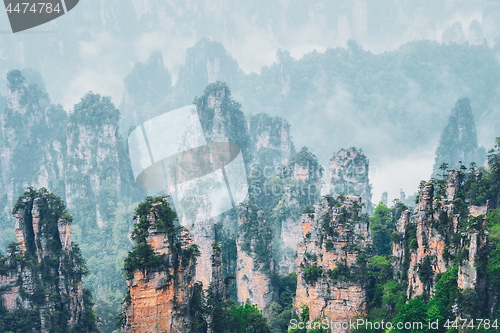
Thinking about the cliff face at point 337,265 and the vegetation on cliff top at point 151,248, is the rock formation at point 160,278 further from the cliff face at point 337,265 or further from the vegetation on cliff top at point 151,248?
the cliff face at point 337,265

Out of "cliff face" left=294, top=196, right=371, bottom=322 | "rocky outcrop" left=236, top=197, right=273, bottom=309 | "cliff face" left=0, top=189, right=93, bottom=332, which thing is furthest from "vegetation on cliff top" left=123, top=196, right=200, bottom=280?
"rocky outcrop" left=236, top=197, right=273, bottom=309

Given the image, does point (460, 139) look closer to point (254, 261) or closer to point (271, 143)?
point (271, 143)

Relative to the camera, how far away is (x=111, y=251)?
236 ft

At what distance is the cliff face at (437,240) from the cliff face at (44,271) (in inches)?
795

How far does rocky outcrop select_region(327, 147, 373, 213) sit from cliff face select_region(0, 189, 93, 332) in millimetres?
42563

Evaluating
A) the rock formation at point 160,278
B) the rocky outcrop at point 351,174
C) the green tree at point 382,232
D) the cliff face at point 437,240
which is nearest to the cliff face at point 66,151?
the rocky outcrop at point 351,174

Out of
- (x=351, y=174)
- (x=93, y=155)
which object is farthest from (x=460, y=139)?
(x=93, y=155)

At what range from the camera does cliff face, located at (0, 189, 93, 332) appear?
30.1 metres

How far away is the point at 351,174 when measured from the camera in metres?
68.4

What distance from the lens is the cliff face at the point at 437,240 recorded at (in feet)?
79.4

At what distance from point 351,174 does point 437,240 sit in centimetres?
4145

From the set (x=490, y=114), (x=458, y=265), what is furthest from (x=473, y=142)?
(x=458, y=265)

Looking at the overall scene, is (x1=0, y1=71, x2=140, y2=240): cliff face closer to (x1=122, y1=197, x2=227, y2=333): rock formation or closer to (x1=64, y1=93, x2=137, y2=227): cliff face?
(x1=64, y1=93, x2=137, y2=227): cliff face

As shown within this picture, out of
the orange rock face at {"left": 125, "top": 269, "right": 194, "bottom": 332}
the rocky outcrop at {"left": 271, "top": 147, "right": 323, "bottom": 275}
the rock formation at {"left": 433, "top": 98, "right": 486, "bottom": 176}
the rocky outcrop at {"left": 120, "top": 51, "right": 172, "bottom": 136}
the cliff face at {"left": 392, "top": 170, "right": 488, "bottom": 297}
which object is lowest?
the orange rock face at {"left": 125, "top": 269, "right": 194, "bottom": 332}
